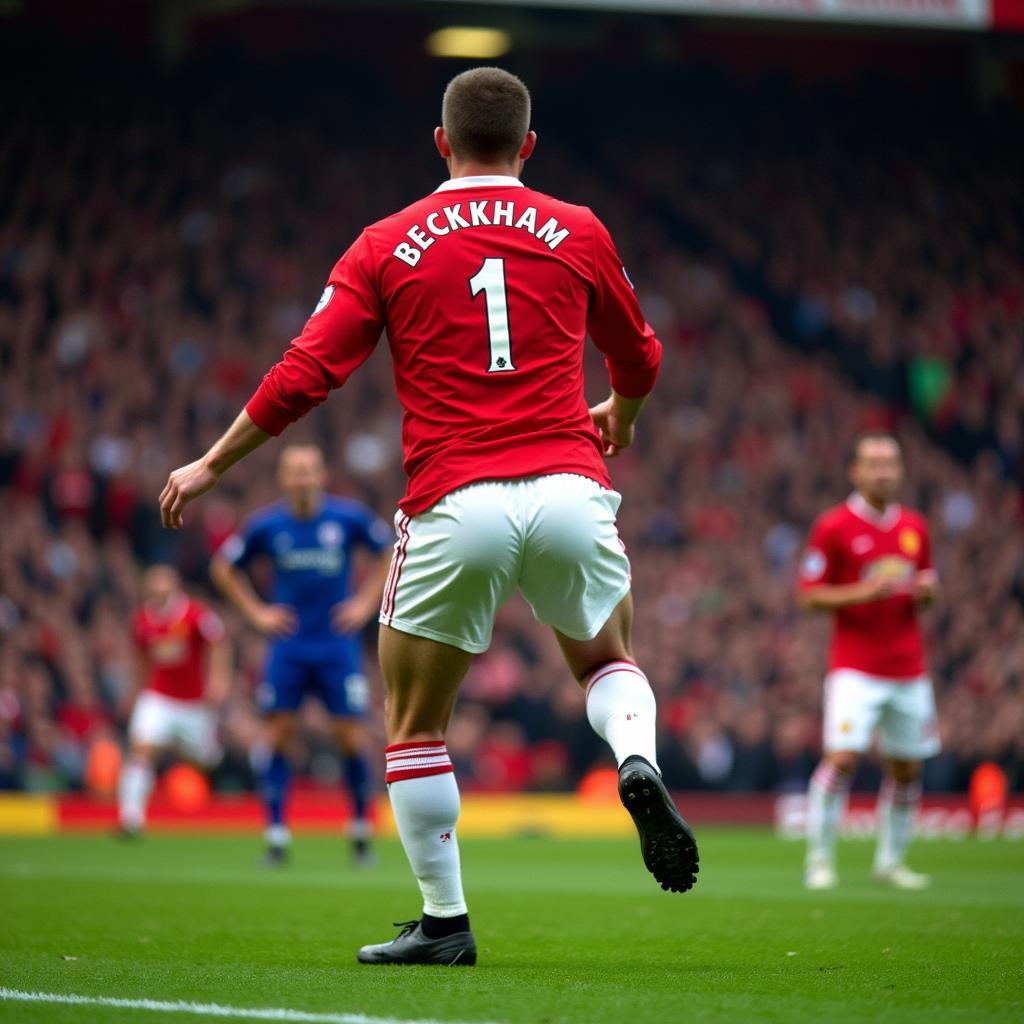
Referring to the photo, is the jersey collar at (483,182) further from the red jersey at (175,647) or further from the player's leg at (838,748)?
the red jersey at (175,647)

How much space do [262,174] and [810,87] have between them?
385 inches

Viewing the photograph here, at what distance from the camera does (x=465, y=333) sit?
17.3 ft

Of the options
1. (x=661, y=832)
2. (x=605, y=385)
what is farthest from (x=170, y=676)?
(x=661, y=832)

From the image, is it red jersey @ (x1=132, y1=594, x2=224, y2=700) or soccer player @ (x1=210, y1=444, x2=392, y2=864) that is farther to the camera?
red jersey @ (x1=132, y1=594, x2=224, y2=700)

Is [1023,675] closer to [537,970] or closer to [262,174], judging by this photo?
[262,174]

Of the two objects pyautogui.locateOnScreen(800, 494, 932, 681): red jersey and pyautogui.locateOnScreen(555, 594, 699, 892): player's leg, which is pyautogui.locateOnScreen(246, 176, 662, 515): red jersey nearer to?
pyautogui.locateOnScreen(555, 594, 699, 892): player's leg

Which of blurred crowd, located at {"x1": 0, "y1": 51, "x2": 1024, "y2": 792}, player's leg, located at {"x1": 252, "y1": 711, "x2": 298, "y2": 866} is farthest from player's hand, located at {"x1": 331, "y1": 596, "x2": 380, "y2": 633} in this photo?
blurred crowd, located at {"x1": 0, "y1": 51, "x2": 1024, "y2": 792}

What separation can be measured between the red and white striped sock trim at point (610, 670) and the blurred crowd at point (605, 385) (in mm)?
13467

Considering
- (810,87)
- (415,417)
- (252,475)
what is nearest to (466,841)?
(252,475)

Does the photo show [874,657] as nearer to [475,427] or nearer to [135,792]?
[475,427]

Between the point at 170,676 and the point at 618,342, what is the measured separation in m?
11.0

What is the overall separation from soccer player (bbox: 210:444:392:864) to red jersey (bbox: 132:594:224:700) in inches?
141

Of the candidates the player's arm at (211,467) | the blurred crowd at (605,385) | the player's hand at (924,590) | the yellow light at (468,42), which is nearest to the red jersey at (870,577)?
the player's hand at (924,590)

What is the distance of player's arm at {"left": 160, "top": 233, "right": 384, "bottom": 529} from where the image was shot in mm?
5184
